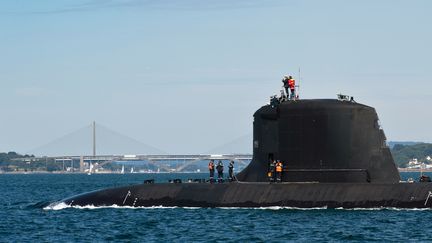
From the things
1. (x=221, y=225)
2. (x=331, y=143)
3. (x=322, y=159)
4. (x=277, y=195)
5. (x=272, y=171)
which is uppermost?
(x=331, y=143)

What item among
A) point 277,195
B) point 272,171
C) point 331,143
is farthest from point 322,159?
point 277,195

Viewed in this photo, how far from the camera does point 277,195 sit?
45312mm

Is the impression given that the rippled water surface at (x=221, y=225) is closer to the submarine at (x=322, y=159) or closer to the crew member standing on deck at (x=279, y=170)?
the submarine at (x=322, y=159)

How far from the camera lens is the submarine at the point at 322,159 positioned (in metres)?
44.3

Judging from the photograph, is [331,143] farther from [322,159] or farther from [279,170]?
[279,170]

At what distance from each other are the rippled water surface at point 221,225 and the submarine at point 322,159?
1.96 feet

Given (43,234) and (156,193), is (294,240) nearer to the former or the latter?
(43,234)

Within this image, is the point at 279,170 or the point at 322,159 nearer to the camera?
the point at 322,159

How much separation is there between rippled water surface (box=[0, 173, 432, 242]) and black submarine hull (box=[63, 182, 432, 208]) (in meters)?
0.37

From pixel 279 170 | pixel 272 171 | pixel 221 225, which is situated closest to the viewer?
pixel 221 225

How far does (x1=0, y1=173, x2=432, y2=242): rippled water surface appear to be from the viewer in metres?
37.6

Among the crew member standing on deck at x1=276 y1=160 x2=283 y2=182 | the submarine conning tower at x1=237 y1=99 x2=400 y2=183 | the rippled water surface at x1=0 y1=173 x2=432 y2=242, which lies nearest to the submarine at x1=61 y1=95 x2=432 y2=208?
the submarine conning tower at x1=237 y1=99 x2=400 y2=183

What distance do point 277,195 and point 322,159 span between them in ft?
8.48

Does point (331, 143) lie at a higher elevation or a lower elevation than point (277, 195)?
higher
